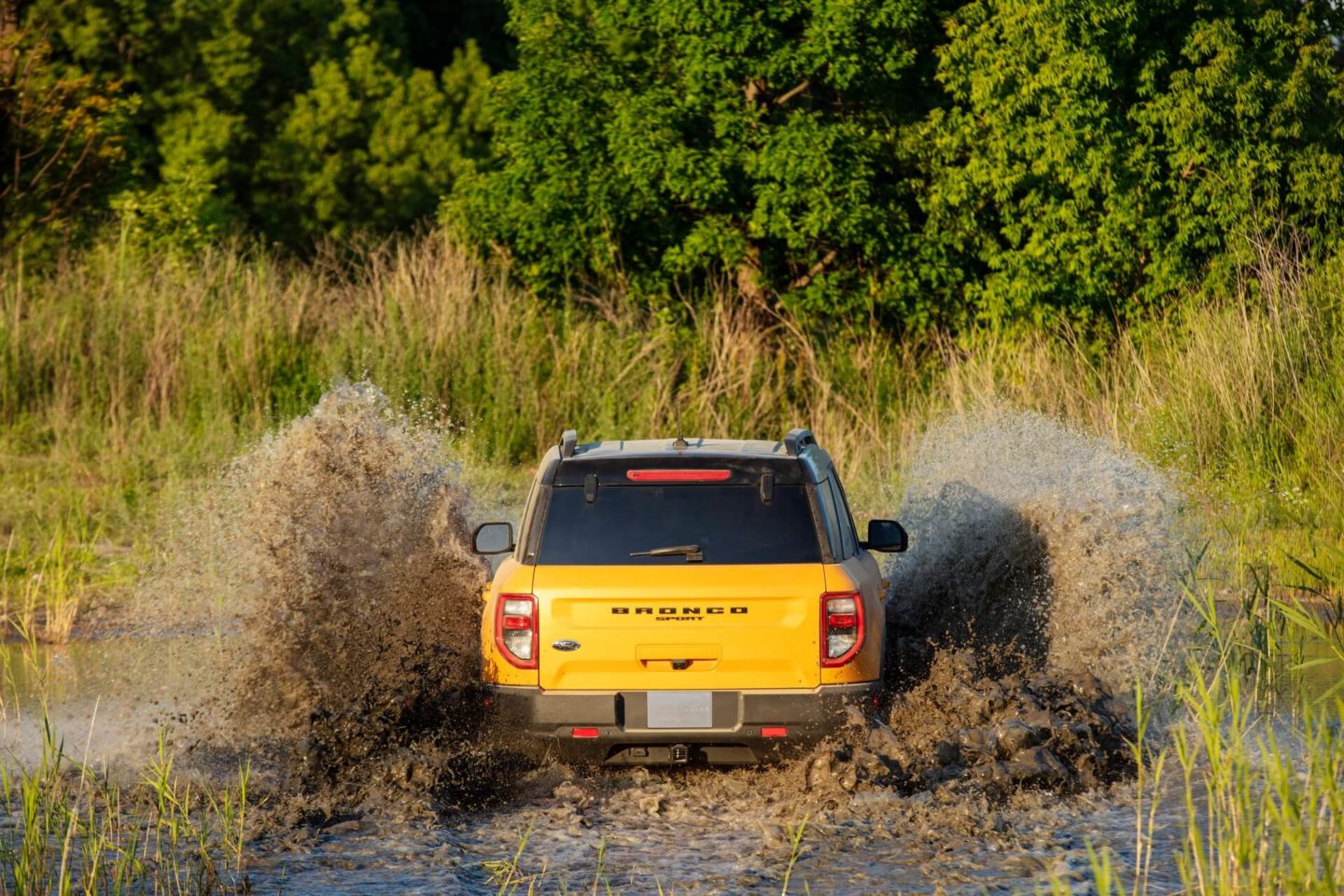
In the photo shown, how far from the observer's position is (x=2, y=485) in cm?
2030

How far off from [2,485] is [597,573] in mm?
13597

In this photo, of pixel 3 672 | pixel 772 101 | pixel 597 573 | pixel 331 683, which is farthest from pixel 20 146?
pixel 597 573

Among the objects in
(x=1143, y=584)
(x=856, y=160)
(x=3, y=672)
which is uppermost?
(x=856, y=160)

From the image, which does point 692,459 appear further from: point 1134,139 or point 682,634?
point 1134,139

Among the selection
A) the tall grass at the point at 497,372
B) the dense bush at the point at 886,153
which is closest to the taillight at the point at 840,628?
the tall grass at the point at 497,372

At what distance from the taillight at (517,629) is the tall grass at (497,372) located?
9.59 meters

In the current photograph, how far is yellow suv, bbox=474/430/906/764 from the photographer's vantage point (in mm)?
8391

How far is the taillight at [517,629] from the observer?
8.51 m

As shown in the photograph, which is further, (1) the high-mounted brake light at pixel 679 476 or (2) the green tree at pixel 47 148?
(2) the green tree at pixel 47 148

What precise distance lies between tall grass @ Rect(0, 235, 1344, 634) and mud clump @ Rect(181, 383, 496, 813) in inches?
262

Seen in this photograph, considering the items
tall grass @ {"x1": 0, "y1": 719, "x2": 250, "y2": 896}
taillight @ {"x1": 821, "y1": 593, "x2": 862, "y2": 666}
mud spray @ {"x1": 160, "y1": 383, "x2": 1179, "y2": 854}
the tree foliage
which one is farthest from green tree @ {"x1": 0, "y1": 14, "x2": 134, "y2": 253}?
taillight @ {"x1": 821, "y1": 593, "x2": 862, "y2": 666}

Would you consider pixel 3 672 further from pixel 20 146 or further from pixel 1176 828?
pixel 20 146

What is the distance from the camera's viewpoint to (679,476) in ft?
29.2

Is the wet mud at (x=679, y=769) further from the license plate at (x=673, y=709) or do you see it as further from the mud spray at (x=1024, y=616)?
the license plate at (x=673, y=709)
